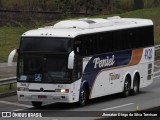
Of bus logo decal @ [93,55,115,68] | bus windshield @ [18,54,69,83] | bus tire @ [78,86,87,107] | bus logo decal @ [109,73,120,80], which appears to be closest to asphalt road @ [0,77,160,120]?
bus tire @ [78,86,87,107]

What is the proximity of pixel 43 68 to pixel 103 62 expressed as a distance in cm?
354

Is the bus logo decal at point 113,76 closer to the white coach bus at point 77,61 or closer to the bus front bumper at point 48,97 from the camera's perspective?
the white coach bus at point 77,61

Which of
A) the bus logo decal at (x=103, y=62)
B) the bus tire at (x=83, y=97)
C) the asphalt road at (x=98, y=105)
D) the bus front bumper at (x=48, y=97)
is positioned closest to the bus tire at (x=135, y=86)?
the asphalt road at (x=98, y=105)

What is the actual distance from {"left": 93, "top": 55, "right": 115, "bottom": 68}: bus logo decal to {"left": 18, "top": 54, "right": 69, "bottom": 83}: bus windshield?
243cm

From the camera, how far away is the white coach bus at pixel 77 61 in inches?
923

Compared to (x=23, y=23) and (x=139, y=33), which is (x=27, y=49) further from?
(x=23, y=23)

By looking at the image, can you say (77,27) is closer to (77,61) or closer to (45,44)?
(77,61)

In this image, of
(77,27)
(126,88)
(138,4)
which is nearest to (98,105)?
(77,27)

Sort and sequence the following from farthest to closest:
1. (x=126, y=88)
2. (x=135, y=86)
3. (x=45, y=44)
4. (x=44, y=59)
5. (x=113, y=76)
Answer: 1. (x=135, y=86)
2. (x=126, y=88)
3. (x=113, y=76)
4. (x=45, y=44)
5. (x=44, y=59)

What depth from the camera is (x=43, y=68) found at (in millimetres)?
23500

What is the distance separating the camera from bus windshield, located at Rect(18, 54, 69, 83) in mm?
23422

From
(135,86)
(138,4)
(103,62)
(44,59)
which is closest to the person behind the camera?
(44,59)

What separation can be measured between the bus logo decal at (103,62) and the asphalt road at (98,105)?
4.89ft

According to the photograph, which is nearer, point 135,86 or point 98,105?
point 98,105
